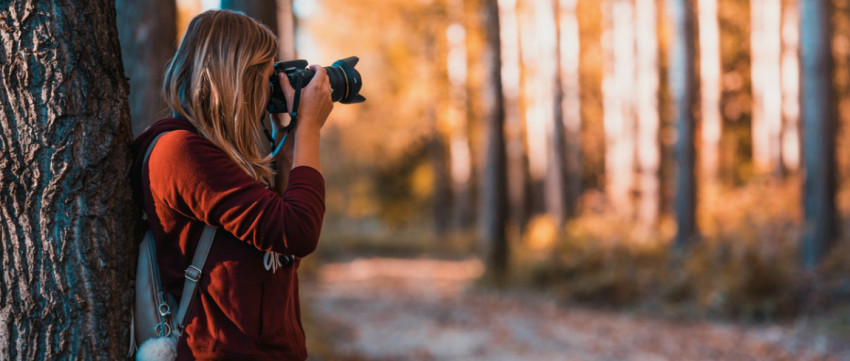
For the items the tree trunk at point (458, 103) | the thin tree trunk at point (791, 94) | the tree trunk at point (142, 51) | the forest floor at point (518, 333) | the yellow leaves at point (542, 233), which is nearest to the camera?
the tree trunk at point (142, 51)

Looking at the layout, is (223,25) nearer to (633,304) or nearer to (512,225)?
(633,304)

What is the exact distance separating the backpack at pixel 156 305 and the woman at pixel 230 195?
0.03 metres

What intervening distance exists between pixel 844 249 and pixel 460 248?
54.8 feet

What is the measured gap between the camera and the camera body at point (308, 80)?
2.31m

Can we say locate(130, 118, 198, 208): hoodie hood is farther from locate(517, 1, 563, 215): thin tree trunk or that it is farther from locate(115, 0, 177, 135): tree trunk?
locate(517, 1, 563, 215): thin tree trunk

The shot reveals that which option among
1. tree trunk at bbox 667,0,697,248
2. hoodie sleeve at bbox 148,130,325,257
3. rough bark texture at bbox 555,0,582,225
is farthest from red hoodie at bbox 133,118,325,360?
rough bark texture at bbox 555,0,582,225

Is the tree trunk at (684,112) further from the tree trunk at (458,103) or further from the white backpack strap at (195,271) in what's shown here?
the white backpack strap at (195,271)

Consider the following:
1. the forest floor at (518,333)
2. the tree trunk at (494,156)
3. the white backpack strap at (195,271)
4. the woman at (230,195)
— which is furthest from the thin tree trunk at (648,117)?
the white backpack strap at (195,271)

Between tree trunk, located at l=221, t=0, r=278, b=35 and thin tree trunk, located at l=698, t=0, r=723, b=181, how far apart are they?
1583 centimetres

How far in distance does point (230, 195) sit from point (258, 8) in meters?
4.13

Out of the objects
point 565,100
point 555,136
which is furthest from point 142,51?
point 565,100

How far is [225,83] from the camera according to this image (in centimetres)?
215

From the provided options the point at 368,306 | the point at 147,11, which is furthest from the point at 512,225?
the point at 147,11

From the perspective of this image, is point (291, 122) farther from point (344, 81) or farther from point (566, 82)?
point (566, 82)
